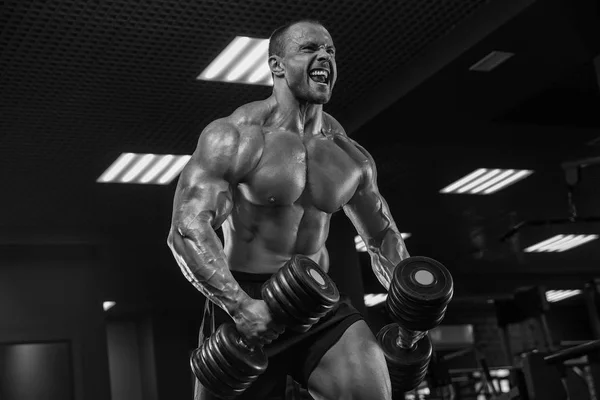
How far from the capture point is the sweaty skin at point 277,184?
2.11 metres

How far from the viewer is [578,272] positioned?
434 inches

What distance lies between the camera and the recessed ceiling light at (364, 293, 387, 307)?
11120mm

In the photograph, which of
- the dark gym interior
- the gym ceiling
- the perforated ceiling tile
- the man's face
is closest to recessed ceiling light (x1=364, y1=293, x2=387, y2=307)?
the dark gym interior

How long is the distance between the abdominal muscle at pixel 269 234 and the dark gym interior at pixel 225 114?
0.38 metres

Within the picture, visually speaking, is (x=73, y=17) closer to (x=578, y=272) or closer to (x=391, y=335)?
(x=391, y=335)

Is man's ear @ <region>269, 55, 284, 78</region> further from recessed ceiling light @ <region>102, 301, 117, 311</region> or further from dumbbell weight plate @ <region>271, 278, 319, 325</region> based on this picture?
recessed ceiling light @ <region>102, 301, 117, 311</region>

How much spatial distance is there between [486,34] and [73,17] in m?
1.89

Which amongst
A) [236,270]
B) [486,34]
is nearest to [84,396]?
[486,34]

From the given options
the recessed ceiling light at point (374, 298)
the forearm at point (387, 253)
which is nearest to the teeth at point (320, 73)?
the forearm at point (387, 253)

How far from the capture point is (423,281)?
2041mm

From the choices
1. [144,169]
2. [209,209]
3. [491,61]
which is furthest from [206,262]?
[144,169]

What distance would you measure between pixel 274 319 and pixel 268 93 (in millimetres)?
3299

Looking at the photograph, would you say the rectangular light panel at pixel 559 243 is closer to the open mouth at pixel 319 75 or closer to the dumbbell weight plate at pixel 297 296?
the open mouth at pixel 319 75

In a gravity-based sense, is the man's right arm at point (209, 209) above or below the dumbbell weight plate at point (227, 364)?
above
